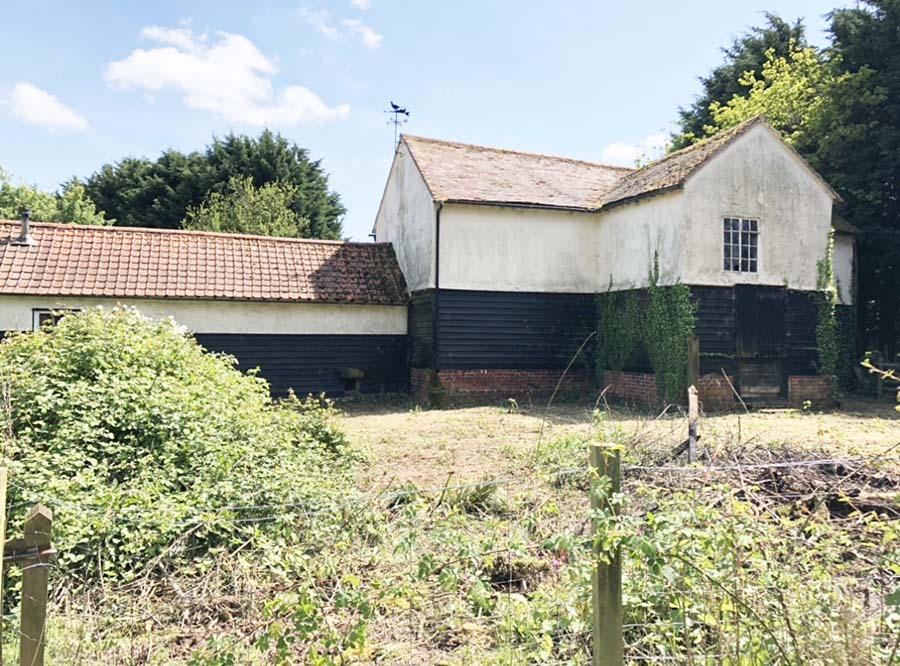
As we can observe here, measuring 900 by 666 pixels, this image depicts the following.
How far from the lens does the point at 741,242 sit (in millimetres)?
15844

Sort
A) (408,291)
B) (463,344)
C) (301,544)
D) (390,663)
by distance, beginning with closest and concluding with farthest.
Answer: (390,663) → (301,544) → (463,344) → (408,291)

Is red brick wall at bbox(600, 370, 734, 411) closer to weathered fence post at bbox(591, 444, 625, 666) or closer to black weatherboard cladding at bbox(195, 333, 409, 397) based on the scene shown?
black weatherboard cladding at bbox(195, 333, 409, 397)

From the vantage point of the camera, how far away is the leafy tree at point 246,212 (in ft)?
97.2

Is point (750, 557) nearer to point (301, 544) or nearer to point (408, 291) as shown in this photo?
point (301, 544)

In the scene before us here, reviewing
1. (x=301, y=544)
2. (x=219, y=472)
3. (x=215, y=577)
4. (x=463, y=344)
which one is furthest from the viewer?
(x=463, y=344)

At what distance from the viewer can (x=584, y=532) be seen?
17.9 feet

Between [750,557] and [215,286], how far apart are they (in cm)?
1552

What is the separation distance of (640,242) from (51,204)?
1261 inches

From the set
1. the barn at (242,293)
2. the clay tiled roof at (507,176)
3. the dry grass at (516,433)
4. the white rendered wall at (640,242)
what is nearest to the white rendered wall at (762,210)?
the white rendered wall at (640,242)

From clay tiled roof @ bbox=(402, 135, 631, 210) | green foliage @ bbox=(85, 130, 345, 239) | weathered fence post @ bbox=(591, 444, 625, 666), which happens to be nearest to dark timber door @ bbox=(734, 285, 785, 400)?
clay tiled roof @ bbox=(402, 135, 631, 210)

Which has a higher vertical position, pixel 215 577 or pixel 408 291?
pixel 408 291

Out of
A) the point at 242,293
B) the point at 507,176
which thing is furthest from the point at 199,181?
the point at 507,176

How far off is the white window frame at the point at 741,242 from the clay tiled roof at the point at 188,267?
28.6 ft

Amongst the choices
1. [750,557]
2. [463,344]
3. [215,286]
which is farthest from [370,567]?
[215,286]
